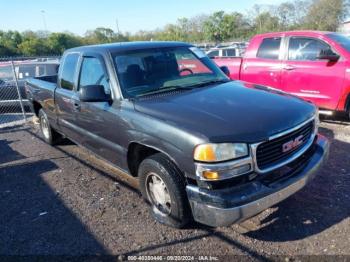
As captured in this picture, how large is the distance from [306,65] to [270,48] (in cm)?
101

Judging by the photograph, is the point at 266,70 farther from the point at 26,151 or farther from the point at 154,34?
the point at 154,34

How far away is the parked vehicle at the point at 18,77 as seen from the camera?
10.3m

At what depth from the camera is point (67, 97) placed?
511 centimetres

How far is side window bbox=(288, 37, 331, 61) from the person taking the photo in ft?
22.5

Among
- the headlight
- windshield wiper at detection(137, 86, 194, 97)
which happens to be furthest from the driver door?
the headlight

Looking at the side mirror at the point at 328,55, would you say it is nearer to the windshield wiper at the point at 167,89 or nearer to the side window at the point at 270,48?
the side window at the point at 270,48

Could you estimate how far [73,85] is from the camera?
5016mm

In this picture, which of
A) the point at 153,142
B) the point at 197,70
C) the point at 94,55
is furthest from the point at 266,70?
the point at 153,142

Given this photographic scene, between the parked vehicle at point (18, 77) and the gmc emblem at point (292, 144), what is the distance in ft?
27.9

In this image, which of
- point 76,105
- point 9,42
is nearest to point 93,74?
point 76,105

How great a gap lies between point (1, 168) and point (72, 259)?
11.1 ft

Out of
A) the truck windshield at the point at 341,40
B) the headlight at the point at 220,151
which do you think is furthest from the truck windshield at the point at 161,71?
the truck windshield at the point at 341,40

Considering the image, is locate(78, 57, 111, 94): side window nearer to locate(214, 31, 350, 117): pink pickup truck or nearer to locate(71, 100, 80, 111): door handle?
locate(71, 100, 80, 111): door handle

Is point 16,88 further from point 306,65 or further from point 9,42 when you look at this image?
point 9,42
